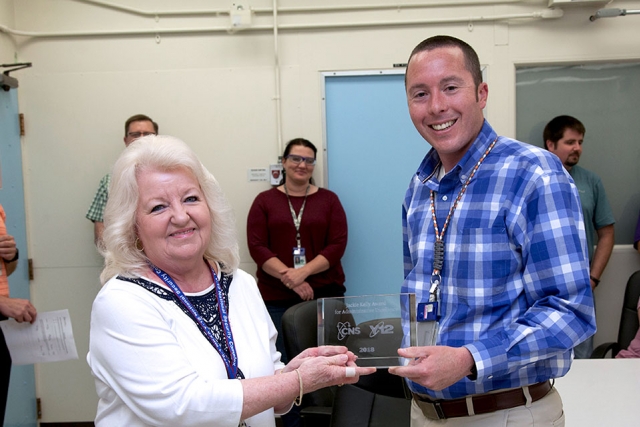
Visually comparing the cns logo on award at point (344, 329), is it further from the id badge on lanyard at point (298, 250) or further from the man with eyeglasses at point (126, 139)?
the man with eyeglasses at point (126, 139)

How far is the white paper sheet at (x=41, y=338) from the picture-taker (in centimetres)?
275

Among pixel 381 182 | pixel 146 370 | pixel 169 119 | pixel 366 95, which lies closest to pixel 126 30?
pixel 169 119

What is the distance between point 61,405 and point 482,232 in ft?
12.7

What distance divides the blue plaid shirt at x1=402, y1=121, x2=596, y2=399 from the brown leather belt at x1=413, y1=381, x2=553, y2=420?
0.02 meters

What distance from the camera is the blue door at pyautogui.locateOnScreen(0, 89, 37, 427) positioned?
3920 millimetres

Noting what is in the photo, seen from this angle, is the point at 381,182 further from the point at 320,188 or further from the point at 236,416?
the point at 236,416

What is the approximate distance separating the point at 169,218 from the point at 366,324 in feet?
2.00

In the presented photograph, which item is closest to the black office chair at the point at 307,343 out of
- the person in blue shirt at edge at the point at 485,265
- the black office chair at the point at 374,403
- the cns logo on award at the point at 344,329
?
the black office chair at the point at 374,403

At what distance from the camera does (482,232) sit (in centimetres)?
148

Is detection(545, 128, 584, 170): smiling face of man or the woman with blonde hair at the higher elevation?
detection(545, 128, 584, 170): smiling face of man

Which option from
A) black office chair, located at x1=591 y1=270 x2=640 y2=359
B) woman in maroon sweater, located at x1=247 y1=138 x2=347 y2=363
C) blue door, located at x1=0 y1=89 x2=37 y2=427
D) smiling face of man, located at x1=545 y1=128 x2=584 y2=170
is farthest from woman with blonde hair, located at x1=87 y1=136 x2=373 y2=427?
smiling face of man, located at x1=545 y1=128 x2=584 y2=170

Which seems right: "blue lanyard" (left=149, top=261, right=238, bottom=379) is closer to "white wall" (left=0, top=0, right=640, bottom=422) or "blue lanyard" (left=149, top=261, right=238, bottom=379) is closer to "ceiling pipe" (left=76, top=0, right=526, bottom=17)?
"white wall" (left=0, top=0, right=640, bottom=422)

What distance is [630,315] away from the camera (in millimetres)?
3281

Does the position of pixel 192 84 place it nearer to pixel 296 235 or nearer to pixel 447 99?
pixel 296 235
